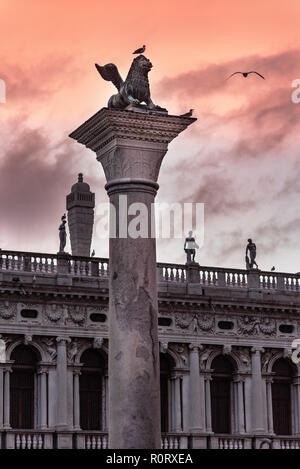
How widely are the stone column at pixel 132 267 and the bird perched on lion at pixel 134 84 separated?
1.32 feet

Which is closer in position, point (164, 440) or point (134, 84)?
point (134, 84)

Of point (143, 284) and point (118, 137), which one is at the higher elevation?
point (118, 137)

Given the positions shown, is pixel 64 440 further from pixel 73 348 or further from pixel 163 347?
pixel 163 347

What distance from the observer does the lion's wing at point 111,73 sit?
18.7m

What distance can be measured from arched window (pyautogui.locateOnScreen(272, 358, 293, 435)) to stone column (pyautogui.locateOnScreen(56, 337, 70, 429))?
29.0 ft

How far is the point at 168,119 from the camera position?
18578 mm

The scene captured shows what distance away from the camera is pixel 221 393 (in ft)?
154

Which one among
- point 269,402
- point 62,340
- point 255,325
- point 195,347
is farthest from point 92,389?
point 269,402

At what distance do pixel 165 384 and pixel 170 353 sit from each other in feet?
3.72

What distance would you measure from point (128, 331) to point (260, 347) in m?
29.7

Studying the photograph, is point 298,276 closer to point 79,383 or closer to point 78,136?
point 79,383
